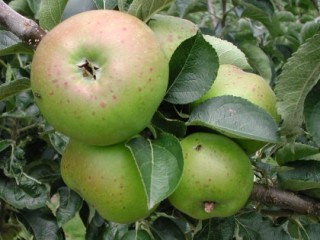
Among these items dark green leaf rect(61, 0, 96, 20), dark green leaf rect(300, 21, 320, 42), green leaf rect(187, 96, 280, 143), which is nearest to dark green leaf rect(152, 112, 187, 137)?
green leaf rect(187, 96, 280, 143)

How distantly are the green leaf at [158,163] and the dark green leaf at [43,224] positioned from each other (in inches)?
18.9

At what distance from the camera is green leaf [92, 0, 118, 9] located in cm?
94

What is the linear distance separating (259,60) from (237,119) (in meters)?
0.83

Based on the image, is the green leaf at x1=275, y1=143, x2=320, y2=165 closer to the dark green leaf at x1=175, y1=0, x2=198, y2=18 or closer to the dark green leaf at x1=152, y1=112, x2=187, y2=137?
the dark green leaf at x1=152, y1=112, x2=187, y2=137

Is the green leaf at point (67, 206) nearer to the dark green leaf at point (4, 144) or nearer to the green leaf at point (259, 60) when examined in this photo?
the dark green leaf at point (4, 144)

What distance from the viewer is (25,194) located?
1182 mm

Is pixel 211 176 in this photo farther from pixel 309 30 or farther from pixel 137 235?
pixel 309 30

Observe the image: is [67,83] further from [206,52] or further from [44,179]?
[44,179]

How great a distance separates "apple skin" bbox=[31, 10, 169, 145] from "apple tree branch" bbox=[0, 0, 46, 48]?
0.10 metres

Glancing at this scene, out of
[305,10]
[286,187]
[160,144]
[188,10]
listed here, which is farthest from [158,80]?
[305,10]

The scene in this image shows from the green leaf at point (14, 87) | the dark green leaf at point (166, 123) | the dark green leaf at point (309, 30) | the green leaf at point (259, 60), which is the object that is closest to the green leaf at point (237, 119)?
the dark green leaf at point (166, 123)

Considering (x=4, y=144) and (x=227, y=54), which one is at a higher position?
(x=227, y=54)

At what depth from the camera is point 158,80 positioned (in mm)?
754

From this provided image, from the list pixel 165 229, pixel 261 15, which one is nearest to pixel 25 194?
pixel 165 229
